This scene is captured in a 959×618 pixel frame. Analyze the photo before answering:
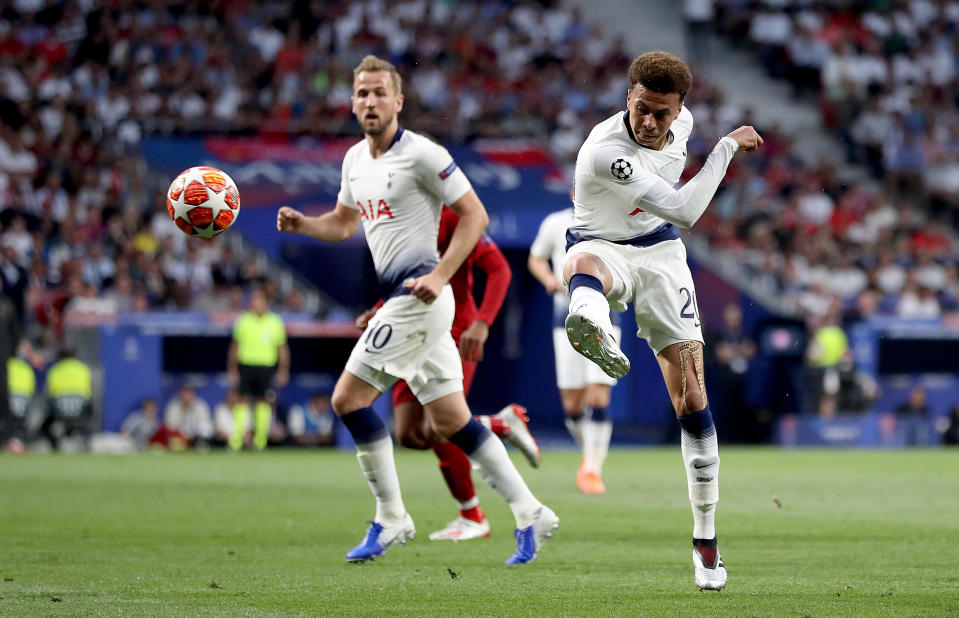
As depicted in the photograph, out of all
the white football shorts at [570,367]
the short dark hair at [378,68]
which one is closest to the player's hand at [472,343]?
the short dark hair at [378,68]

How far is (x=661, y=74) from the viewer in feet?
20.0

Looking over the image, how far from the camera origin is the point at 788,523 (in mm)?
9258

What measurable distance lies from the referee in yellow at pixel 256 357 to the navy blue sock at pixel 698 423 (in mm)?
12532

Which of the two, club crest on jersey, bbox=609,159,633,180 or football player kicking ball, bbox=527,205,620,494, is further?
football player kicking ball, bbox=527,205,620,494

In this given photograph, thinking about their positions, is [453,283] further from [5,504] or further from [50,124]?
[50,124]

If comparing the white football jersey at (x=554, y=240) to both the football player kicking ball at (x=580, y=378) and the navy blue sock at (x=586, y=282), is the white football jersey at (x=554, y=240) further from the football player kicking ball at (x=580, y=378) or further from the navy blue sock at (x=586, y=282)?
the navy blue sock at (x=586, y=282)

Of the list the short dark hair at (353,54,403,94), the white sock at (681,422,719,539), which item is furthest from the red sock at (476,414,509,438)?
the white sock at (681,422,719,539)

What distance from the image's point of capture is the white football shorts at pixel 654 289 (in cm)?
634

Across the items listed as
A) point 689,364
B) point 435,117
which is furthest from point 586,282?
point 435,117

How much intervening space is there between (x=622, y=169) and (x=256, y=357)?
12716mm

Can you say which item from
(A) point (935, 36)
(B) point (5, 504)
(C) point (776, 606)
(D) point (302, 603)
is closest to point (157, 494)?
(B) point (5, 504)

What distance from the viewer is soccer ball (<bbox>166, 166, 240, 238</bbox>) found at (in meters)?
7.27

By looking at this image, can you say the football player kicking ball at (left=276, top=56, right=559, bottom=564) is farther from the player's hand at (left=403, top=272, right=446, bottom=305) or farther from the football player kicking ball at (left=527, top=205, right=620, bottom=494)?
the football player kicking ball at (left=527, top=205, right=620, bottom=494)

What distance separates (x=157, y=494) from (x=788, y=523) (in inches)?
199
